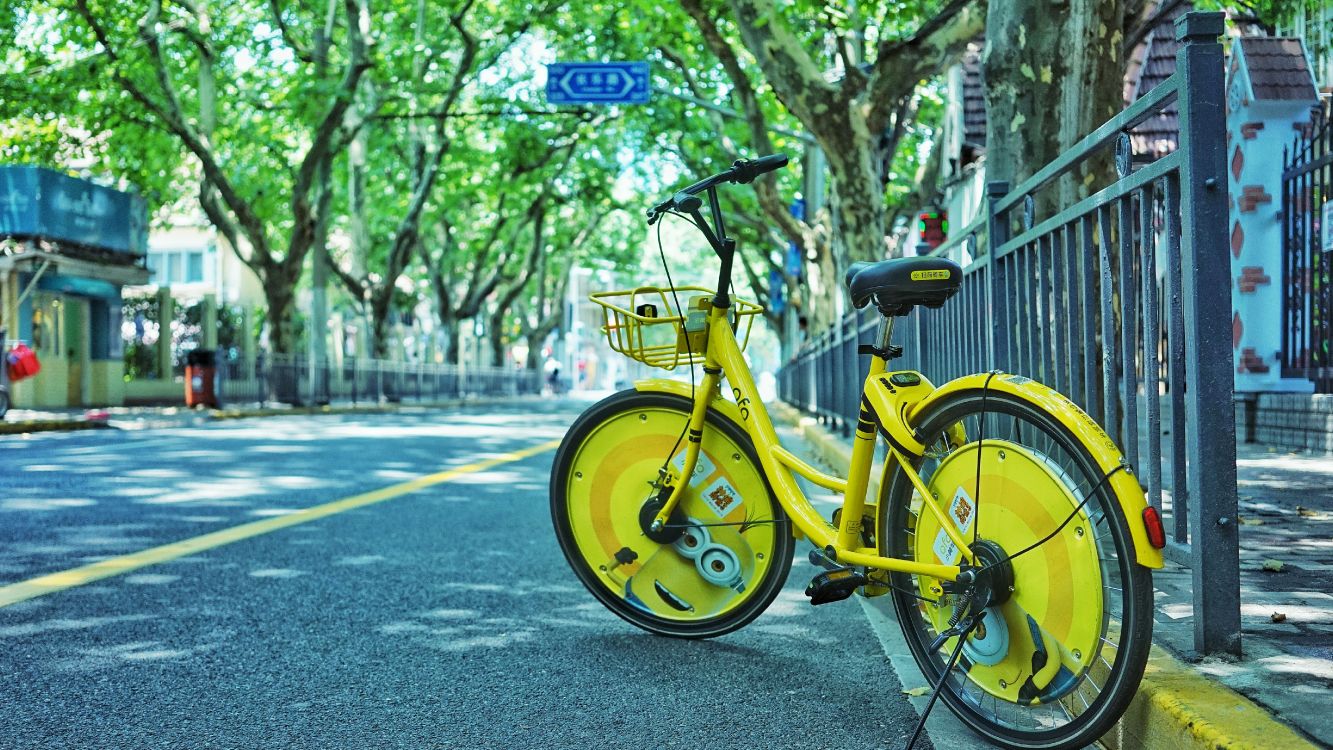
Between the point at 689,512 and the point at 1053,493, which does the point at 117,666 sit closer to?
the point at 689,512

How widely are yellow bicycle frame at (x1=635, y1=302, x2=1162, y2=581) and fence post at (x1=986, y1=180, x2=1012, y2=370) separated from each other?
37.4 inches

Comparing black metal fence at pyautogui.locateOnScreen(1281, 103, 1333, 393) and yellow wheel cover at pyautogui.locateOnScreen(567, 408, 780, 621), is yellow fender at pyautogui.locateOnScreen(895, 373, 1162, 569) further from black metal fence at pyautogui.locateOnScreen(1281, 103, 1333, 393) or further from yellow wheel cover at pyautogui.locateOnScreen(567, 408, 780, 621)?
black metal fence at pyautogui.locateOnScreen(1281, 103, 1333, 393)

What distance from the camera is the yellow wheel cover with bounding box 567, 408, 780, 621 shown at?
13.1 ft

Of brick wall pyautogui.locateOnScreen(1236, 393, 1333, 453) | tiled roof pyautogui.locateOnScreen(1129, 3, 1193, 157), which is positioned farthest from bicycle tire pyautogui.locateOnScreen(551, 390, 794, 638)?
tiled roof pyautogui.locateOnScreen(1129, 3, 1193, 157)

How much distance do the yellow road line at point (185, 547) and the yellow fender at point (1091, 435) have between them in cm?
338

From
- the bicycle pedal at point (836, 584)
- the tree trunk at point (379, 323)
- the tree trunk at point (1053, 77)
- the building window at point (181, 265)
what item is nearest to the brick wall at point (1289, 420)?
the tree trunk at point (1053, 77)

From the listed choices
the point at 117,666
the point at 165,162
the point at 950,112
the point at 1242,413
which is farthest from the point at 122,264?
the point at 117,666

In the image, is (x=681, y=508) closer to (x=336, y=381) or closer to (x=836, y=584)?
(x=836, y=584)

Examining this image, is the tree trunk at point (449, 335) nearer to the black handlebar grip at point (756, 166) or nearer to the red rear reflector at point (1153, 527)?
the black handlebar grip at point (756, 166)

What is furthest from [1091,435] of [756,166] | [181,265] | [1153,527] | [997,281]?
[181,265]

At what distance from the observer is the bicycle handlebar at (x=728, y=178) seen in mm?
3668

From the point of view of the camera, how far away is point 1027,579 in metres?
2.83

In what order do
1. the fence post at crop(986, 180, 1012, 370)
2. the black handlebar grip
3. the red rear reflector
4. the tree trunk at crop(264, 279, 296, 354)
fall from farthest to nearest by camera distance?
the tree trunk at crop(264, 279, 296, 354)
the fence post at crop(986, 180, 1012, 370)
the black handlebar grip
the red rear reflector

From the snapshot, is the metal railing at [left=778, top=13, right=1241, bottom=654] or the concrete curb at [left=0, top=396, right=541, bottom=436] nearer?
the metal railing at [left=778, top=13, right=1241, bottom=654]
